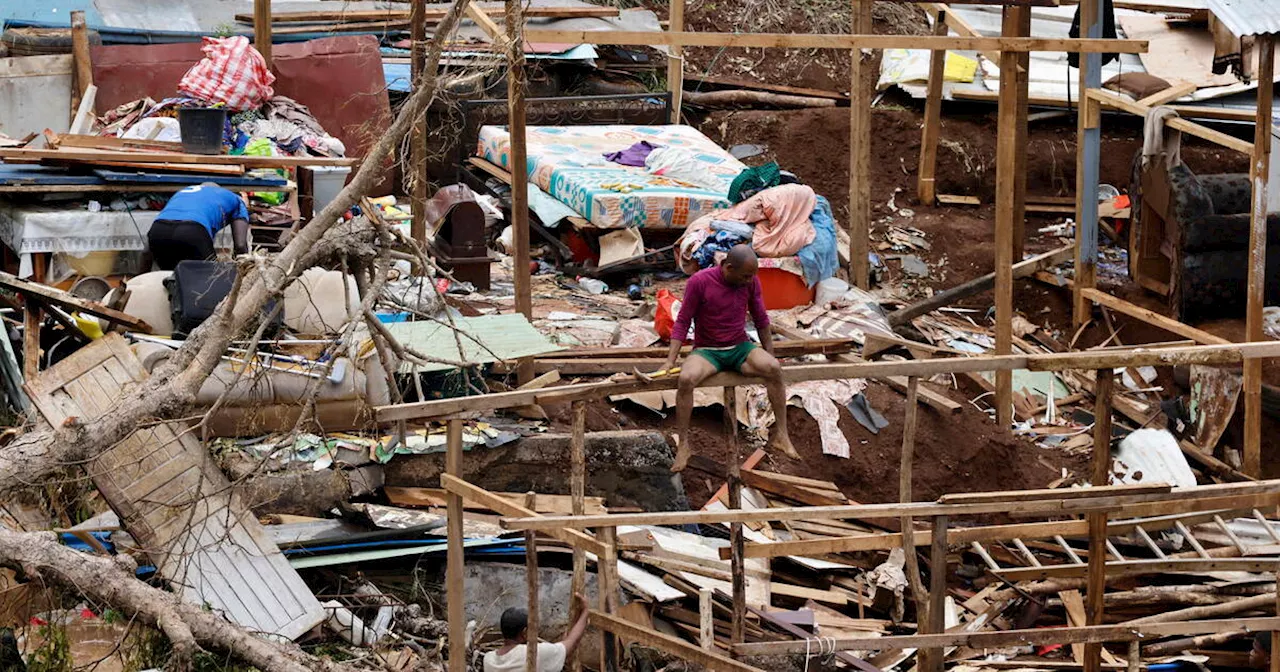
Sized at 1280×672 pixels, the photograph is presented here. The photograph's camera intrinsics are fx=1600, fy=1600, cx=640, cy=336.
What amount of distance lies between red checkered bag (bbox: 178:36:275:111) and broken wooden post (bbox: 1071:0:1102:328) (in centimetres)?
814

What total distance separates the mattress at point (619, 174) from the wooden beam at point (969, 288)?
2.12 meters

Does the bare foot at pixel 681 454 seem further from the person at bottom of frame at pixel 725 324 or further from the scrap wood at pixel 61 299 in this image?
the scrap wood at pixel 61 299

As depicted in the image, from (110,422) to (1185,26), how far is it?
15418mm

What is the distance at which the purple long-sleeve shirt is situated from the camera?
9.12 m

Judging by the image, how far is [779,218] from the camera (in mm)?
14906

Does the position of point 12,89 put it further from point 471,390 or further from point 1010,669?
point 1010,669

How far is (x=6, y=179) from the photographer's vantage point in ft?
43.2

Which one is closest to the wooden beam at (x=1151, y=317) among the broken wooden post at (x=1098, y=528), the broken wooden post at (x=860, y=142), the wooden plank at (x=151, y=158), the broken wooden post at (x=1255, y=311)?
the broken wooden post at (x=1255, y=311)

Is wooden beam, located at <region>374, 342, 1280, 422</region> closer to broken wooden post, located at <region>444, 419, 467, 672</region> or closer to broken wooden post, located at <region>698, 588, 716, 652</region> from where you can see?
broken wooden post, located at <region>444, 419, 467, 672</region>

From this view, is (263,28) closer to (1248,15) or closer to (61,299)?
(61,299)

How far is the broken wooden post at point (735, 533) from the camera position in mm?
8688

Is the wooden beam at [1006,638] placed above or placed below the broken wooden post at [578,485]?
below

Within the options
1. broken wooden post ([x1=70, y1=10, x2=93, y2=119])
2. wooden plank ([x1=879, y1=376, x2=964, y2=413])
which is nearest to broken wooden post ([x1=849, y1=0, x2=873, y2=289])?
wooden plank ([x1=879, y1=376, x2=964, y2=413])

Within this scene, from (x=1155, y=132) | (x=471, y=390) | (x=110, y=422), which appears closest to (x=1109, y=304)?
(x=1155, y=132)
